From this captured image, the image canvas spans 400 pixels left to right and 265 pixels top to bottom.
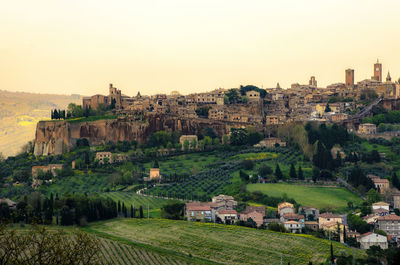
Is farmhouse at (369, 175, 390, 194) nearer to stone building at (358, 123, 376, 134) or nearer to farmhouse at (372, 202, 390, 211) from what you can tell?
farmhouse at (372, 202, 390, 211)

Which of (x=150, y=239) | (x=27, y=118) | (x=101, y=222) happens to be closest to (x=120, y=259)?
(x=150, y=239)

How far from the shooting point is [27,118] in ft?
474

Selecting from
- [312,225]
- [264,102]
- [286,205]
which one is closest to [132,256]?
[312,225]

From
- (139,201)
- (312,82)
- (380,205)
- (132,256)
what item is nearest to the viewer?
(132,256)

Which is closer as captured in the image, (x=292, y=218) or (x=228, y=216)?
(x=292, y=218)

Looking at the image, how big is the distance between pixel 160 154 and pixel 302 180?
24907mm

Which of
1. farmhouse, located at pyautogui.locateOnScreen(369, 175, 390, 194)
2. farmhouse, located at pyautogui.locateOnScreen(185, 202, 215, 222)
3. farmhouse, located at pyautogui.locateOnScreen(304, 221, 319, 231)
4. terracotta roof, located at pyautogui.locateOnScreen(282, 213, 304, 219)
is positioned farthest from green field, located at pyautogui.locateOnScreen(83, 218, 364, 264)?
farmhouse, located at pyautogui.locateOnScreen(369, 175, 390, 194)

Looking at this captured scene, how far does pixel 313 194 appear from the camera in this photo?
237ft

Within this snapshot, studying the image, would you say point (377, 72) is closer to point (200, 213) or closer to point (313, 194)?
point (313, 194)

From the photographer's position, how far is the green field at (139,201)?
68.0 metres

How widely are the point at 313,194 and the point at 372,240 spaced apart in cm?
1573

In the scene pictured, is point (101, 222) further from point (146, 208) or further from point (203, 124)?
point (203, 124)

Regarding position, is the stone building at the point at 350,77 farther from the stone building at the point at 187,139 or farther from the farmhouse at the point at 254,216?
the farmhouse at the point at 254,216

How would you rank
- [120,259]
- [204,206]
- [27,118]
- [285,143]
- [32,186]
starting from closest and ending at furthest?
[120,259]
[204,206]
[32,186]
[285,143]
[27,118]
